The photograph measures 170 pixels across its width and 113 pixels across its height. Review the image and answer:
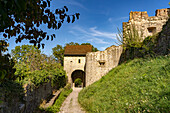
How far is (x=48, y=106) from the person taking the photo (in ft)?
23.8

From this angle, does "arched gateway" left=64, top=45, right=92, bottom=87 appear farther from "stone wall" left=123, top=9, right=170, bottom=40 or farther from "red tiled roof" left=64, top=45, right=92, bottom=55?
"stone wall" left=123, top=9, right=170, bottom=40

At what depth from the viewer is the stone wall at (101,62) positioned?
14877 mm

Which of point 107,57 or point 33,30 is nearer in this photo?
point 33,30

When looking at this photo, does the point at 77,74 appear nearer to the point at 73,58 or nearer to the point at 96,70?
the point at 73,58

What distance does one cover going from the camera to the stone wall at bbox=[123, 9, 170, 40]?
11.5 m

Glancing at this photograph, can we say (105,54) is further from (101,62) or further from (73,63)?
(73,63)

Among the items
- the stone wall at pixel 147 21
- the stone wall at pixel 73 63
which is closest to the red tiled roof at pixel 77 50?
the stone wall at pixel 73 63

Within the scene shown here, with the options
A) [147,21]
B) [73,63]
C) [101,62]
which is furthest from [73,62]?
[147,21]

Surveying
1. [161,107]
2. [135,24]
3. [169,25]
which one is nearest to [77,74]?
[135,24]

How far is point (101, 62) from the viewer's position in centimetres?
1542

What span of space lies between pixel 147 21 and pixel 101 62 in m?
6.70

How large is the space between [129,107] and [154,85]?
136 cm

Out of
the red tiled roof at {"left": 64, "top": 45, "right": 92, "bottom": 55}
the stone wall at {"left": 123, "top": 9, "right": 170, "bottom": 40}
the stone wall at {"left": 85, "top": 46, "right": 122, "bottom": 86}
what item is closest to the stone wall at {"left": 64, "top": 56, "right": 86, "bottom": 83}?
the red tiled roof at {"left": 64, "top": 45, "right": 92, "bottom": 55}

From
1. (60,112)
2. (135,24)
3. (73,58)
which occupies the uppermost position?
(135,24)
